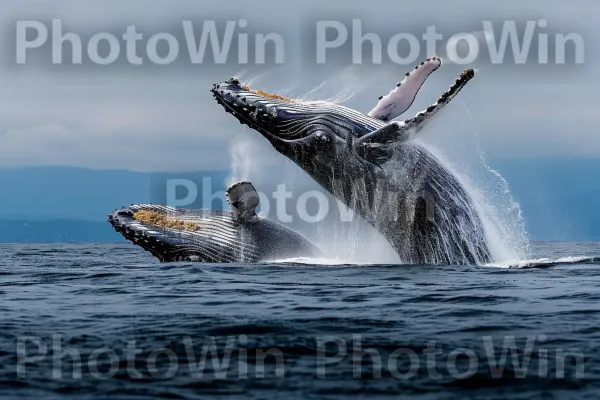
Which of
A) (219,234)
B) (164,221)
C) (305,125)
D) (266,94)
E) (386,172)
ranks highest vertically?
(266,94)

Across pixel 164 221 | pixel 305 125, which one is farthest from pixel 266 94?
pixel 164 221

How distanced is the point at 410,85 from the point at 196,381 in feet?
27.7

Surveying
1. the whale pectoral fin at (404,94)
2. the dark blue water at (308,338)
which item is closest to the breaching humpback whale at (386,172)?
the whale pectoral fin at (404,94)

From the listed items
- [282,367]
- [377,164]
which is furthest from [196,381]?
[377,164]

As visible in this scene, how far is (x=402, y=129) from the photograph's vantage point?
12.4 metres

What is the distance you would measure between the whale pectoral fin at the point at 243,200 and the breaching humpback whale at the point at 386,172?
3.10 feet

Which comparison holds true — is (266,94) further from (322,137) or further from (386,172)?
(386,172)

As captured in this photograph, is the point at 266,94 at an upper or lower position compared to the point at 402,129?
upper

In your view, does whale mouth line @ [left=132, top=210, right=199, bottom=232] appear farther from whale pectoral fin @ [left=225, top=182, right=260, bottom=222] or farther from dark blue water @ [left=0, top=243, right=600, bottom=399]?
dark blue water @ [left=0, top=243, right=600, bottom=399]

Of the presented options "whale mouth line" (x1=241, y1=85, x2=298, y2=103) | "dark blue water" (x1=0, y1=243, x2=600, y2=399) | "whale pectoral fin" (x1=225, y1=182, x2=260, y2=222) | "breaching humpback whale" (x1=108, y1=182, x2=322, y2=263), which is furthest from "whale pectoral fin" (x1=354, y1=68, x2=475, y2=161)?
"breaching humpback whale" (x1=108, y1=182, x2=322, y2=263)

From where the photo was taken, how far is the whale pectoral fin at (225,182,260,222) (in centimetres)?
1443

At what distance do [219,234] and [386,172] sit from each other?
3.36 meters

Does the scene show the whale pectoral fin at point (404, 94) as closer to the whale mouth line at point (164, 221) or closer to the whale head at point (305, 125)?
the whale head at point (305, 125)

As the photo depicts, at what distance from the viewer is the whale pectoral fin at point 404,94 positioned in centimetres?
1349
